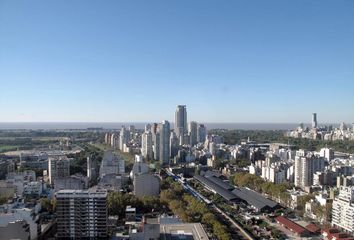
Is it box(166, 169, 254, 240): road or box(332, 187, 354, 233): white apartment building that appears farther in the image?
box(332, 187, 354, 233): white apartment building

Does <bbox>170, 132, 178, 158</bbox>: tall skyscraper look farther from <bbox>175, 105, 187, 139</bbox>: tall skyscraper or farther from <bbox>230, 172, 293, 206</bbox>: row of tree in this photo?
<bbox>230, 172, 293, 206</bbox>: row of tree

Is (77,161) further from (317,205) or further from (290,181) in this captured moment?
(317,205)

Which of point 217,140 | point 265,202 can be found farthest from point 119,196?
point 217,140

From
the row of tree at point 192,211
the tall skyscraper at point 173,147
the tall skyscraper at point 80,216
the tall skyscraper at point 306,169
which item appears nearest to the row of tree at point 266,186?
the tall skyscraper at point 306,169

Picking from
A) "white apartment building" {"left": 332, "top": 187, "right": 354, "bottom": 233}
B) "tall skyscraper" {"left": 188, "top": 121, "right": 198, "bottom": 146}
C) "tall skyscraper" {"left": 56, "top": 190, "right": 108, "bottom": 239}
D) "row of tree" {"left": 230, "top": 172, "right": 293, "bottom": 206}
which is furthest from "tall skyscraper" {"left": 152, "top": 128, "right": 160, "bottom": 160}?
"tall skyscraper" {"left": 56, "top": 190, "right": 108, "bottom": 239}

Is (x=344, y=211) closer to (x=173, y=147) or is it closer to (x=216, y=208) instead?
(x=216, y=208)

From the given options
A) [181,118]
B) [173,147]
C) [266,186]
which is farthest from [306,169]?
[181,118]

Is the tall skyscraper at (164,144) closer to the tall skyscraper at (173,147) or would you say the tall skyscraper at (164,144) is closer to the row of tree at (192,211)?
the tall skyscraper at (173,147)
